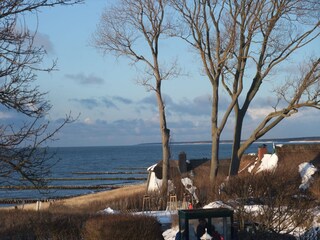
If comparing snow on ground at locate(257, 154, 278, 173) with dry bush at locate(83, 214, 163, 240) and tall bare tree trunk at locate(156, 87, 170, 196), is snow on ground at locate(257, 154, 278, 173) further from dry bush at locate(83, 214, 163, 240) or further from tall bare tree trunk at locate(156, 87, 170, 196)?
dry bush at locate(83, 214, 163, 240)

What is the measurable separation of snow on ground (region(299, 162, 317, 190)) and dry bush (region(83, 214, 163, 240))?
1692 cm

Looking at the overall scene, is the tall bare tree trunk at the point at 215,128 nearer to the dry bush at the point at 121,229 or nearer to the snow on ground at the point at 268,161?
the snow on ground at the point at 268,161

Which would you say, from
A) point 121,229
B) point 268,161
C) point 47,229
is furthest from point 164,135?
point 121,229

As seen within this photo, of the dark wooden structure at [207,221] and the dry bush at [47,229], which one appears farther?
the dry bush at [47,229]

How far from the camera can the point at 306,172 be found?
3459 centimetres

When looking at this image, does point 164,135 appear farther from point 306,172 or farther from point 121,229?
point 121,229

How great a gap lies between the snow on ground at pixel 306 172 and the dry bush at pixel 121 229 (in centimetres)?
1692

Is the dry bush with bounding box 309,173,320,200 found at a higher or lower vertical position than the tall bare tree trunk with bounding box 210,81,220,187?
lower

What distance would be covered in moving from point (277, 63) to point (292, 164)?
6.25m

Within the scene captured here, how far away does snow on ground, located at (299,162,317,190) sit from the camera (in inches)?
1252

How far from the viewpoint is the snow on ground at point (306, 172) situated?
104 feet

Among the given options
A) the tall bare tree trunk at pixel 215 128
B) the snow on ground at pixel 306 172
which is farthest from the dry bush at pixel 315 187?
the tall bare tree trunk at pixel 215 128

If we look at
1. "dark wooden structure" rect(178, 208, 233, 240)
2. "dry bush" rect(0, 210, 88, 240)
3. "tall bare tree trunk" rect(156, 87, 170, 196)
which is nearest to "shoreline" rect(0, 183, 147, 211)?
"tall bare tree trunk" rect(156, 87, 170, 196)

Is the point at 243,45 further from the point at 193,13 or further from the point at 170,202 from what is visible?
the point at 170,202
